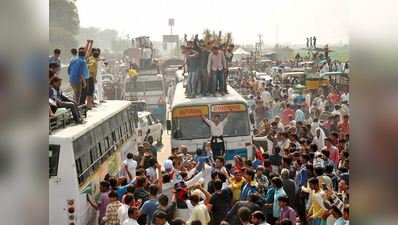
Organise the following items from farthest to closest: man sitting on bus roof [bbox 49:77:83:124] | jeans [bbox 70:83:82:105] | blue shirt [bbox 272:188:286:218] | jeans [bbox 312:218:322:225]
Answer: jeans [bbox 70:83:82:105]
man sitting on bus roof [bbox 49:77:83:124]
jeans [bbox 312:218:322:225]
blue shirt [bbox 272:188:286:218]

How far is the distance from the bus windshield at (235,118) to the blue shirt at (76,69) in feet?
11.4

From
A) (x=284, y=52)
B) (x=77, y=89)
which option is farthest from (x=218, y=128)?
(x=284, y=52)

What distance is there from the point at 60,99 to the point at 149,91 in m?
14.6

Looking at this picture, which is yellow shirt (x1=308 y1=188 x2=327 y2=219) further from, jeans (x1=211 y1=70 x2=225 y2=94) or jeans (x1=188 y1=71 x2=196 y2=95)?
jeans (x1=188 y1=71 x2=196 y2=95)

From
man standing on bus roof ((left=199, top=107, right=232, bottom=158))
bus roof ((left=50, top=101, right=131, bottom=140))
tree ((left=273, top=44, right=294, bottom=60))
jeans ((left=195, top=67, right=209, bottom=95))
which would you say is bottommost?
man standing on bus roof ((left=199, top=107, right=232, bottom=158))

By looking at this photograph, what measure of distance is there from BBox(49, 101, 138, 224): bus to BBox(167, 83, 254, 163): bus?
6.09 feet

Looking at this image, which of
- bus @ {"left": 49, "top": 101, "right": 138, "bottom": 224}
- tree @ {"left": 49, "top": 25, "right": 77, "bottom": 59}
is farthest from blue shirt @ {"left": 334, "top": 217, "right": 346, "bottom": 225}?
tree @ {"left": 49, "top": 25, "right": 77, "bottom": 59}

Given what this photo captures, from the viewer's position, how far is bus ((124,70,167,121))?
74.4ft

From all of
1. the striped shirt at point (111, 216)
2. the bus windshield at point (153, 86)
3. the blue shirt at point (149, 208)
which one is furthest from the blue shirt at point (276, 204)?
the bus windshield at point (153, 86)

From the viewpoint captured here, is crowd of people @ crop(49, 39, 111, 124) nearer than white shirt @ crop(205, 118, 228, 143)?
Yes

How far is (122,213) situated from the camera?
6.32m

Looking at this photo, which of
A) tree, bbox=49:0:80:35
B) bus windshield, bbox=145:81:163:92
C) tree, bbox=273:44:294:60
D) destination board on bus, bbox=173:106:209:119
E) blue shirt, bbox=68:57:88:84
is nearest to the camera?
blue shirt, bbox=68:57:88:84
